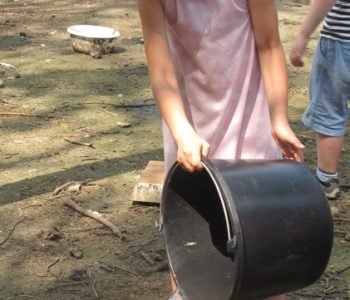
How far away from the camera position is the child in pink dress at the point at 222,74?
2062 mm

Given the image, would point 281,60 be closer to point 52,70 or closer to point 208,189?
point 208,189

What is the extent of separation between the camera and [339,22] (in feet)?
10.9

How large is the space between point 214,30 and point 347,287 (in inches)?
47.4

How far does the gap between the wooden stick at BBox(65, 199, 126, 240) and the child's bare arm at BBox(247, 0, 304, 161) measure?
118cm

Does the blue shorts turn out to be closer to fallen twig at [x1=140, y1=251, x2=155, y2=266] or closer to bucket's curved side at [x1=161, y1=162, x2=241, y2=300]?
fallen twig at [x1=140, y1=251, x2=155, y2=266]

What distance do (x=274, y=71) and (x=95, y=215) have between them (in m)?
1.41

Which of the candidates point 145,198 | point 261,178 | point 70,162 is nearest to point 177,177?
point 261,178

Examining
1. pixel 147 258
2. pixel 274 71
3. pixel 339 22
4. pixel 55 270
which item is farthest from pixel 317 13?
pixel 55 270

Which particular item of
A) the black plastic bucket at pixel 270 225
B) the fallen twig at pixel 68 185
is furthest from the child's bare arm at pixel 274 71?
the fallen twig at pixel 68 185

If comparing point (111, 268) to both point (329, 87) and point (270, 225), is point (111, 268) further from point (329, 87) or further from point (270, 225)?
point (329, 87)

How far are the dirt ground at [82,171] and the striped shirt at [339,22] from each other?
0.77 m

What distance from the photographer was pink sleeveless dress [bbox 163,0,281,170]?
2068mm

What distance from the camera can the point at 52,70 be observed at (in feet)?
18.3

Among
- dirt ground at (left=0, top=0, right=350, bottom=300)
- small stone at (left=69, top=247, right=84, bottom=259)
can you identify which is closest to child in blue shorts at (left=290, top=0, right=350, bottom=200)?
dirt ground at (left=0, top=0, right=350, bottom=300)
